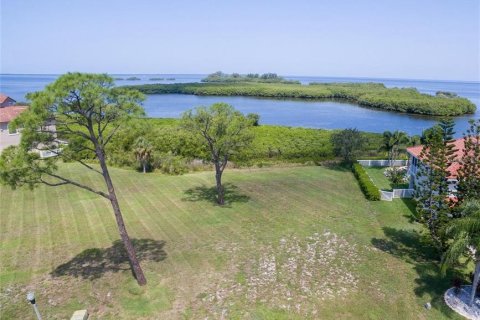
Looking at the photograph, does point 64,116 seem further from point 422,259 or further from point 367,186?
point 367,186

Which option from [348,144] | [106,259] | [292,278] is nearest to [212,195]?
[106,259]

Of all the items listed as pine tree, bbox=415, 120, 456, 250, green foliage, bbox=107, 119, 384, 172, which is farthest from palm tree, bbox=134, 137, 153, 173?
pine tree, bbox=415, 120, 456, 250

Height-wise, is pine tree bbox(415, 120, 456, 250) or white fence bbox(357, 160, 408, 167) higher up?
pine tree bbox(415, 120, 456, 250)

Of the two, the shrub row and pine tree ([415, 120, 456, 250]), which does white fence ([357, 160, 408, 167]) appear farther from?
the shrub row

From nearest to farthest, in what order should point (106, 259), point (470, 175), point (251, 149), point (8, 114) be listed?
1. point (470, 175)
2. point (106, 259)
3. point (251, 149)
4. point (8, 114)

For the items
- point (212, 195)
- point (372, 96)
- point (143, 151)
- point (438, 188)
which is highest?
point (372, 96)

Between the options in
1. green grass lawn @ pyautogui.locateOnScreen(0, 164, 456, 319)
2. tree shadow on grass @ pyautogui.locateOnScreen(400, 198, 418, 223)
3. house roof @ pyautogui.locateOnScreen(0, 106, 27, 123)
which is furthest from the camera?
house roof @ pyautogui.locateOnScreen(0, 106, 27, 123)

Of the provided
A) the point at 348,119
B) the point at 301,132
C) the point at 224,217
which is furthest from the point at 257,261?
the point at 348,119
